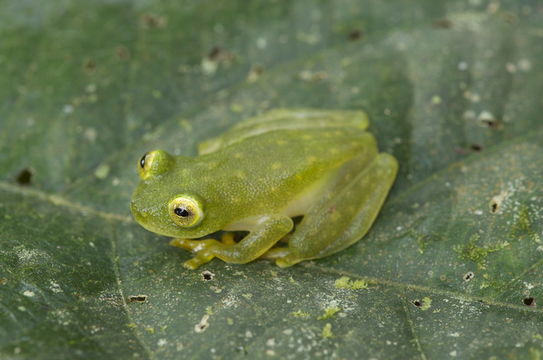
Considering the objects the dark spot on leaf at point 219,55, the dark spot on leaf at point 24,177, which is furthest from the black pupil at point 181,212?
the dark spot on leaf at point 219,55

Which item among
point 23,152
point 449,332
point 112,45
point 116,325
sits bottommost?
point 449,332

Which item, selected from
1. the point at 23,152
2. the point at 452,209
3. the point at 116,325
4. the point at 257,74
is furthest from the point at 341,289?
the point at 23,152

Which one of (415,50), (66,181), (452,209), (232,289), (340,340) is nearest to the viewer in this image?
(340,340)

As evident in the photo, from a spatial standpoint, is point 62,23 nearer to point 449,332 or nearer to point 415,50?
point 415,50

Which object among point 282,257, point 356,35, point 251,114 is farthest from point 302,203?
point 356,35

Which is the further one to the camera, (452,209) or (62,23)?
(62,23)

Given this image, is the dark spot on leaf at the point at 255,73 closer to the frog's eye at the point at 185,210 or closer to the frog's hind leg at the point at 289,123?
the frog's hind leg at the point at 289,123
